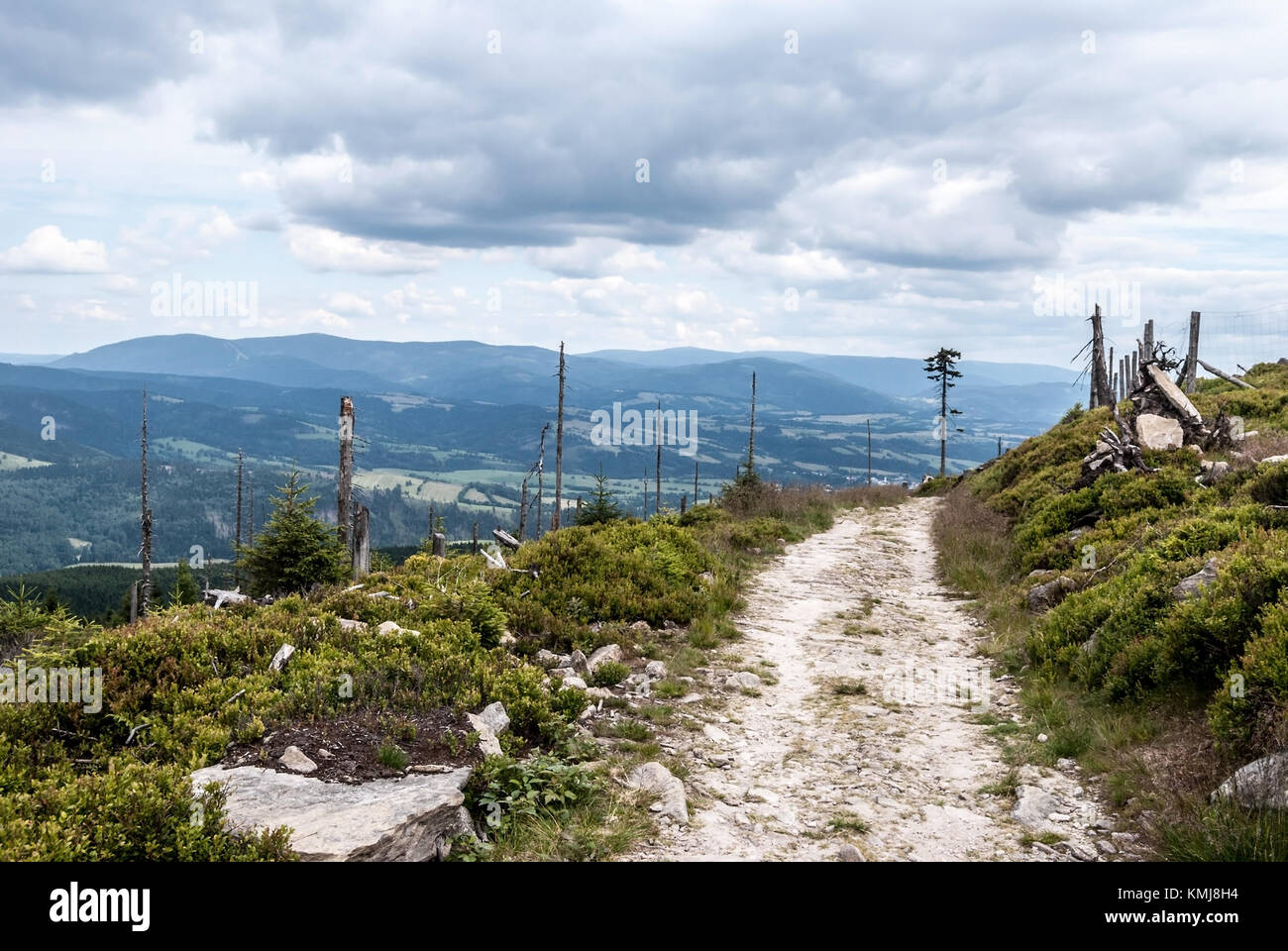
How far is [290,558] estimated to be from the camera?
18078 millimetres

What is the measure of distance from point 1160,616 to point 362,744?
944cm

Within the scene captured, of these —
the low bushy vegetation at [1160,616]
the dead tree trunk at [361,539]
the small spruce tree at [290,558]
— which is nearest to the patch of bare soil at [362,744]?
the low bushy vegetation at [1160,616]

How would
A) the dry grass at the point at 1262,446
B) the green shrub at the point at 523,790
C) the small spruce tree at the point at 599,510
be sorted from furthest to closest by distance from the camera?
1. the small spruce tree at the point at 599,510
2. the dry grass at the point at 1262,446
3. the green shrub at the point at 523,790

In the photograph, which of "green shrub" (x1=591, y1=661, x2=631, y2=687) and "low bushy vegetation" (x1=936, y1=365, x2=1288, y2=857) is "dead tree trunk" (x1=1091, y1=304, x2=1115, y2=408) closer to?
"low bushy vegetation" (x1=936, y1=365, x2=1288, y2=857)

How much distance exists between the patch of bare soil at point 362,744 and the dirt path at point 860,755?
2381mm

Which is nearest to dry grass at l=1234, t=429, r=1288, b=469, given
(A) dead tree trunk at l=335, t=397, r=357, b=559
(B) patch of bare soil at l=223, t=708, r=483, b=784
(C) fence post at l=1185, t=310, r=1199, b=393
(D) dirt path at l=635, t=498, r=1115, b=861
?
(D) dirt path at l=635, t=498, r=1115, b=861

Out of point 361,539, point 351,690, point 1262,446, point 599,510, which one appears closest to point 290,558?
point 361,539

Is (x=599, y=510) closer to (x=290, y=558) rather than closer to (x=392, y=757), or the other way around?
(x=290, y=558)

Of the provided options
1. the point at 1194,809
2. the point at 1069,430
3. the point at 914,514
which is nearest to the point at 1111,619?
the point at 1194,809

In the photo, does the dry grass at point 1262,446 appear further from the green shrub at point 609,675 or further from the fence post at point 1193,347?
the fence post at point 1193,347

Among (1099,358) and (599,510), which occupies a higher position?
(1099,358)

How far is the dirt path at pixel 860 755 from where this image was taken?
6203 millimetres

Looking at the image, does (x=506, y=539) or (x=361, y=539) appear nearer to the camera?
(x=506, y=539)

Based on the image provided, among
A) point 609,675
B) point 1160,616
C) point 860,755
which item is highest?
point 1160,616
